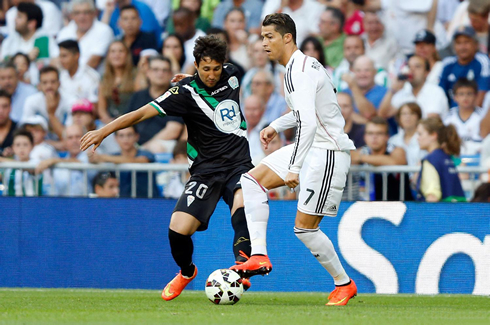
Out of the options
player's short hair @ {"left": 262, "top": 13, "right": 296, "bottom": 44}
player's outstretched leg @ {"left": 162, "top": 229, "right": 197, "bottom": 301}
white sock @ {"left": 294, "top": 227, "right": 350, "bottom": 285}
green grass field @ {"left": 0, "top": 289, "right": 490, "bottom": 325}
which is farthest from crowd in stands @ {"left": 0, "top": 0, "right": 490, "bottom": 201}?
player's short hair @ {"left": 262, "top": 13, "right": 296, "bottom": 44}

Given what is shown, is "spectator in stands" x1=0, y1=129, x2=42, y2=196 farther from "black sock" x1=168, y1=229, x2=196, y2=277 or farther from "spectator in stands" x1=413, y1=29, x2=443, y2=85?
"spectator in stands" x1=413, y1=29, x2=443, y2=85

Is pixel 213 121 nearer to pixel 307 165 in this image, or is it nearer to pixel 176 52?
pixel 307 165

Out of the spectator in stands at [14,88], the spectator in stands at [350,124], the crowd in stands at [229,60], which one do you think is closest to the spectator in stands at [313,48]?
the crowd in stands at [229,60]

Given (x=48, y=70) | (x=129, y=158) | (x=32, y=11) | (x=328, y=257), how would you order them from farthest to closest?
(x=32, y=11) < (x=48, y=70) < (x=129, y=158) < (x=328, y=257)

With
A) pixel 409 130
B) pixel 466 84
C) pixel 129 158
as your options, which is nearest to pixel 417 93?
pixel 466 84

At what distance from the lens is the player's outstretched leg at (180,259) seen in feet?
22.5

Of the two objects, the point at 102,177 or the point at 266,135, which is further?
the point at 102,177

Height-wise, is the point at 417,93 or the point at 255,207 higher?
the point at 417,93

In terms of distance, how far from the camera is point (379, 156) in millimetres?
9984

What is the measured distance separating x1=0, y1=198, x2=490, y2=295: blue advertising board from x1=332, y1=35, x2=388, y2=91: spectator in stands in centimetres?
336

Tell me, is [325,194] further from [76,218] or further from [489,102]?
[489,102]

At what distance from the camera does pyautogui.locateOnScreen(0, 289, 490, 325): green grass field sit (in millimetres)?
5160

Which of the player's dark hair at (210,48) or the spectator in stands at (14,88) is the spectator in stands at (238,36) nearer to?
the spectator in stands at (14,88)

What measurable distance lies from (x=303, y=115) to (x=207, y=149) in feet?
4.65
